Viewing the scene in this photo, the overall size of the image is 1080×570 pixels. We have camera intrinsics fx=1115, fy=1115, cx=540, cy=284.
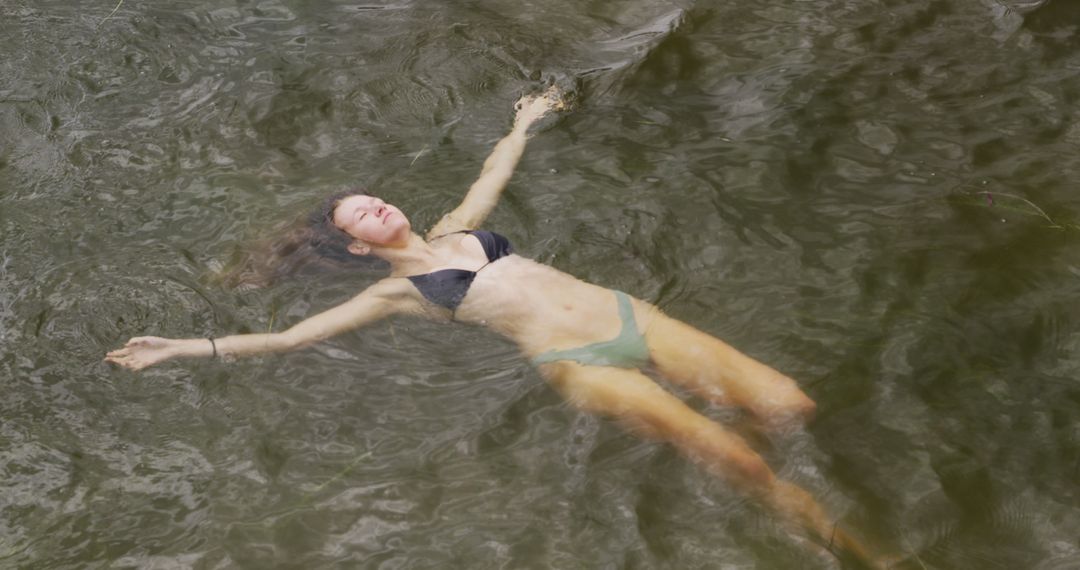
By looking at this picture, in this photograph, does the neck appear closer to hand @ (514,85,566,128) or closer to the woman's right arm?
the woman's right arm

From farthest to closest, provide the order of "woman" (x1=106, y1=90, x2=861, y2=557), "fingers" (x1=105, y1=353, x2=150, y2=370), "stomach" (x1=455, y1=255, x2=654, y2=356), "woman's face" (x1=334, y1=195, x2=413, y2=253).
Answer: "woman's face" (x1=334, y1=195, x2=413, y2=253), "stomach" (x1=455, y1=255, x2=654, y2=356), "fingers" (x1=105, y1=353, x2=150, y2=370), "woman" (x1=106, y1=90, x2=861, y2=557)

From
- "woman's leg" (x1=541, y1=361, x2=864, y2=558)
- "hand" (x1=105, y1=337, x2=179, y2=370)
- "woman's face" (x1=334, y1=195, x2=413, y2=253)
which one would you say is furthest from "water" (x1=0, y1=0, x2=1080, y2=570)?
"woman's face" (x1=334, y1=195, x2=413, y2=253)

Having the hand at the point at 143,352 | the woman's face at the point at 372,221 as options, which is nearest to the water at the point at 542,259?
Result: the hand at the point at 143,352

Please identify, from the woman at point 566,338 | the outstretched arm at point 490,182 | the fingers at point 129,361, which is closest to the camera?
the woman at point 566,338

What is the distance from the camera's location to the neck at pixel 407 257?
618 centimetres

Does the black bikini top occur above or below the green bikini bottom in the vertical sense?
above

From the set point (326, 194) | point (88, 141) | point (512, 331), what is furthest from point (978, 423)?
point (88, 141)

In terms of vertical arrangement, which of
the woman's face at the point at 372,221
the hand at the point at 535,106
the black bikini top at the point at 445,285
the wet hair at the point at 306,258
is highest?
the woman's face at the point at 372,221

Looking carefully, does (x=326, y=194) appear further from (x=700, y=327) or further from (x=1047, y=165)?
(x=1047, y=165)

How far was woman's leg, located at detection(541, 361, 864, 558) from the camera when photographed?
4.70 meters

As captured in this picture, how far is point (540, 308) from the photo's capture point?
579cm

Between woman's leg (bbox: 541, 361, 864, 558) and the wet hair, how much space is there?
1.44 metres

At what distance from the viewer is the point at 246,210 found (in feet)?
22.9

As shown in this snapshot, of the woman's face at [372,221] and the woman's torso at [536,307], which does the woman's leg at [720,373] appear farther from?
the woman's face at [372,221]
